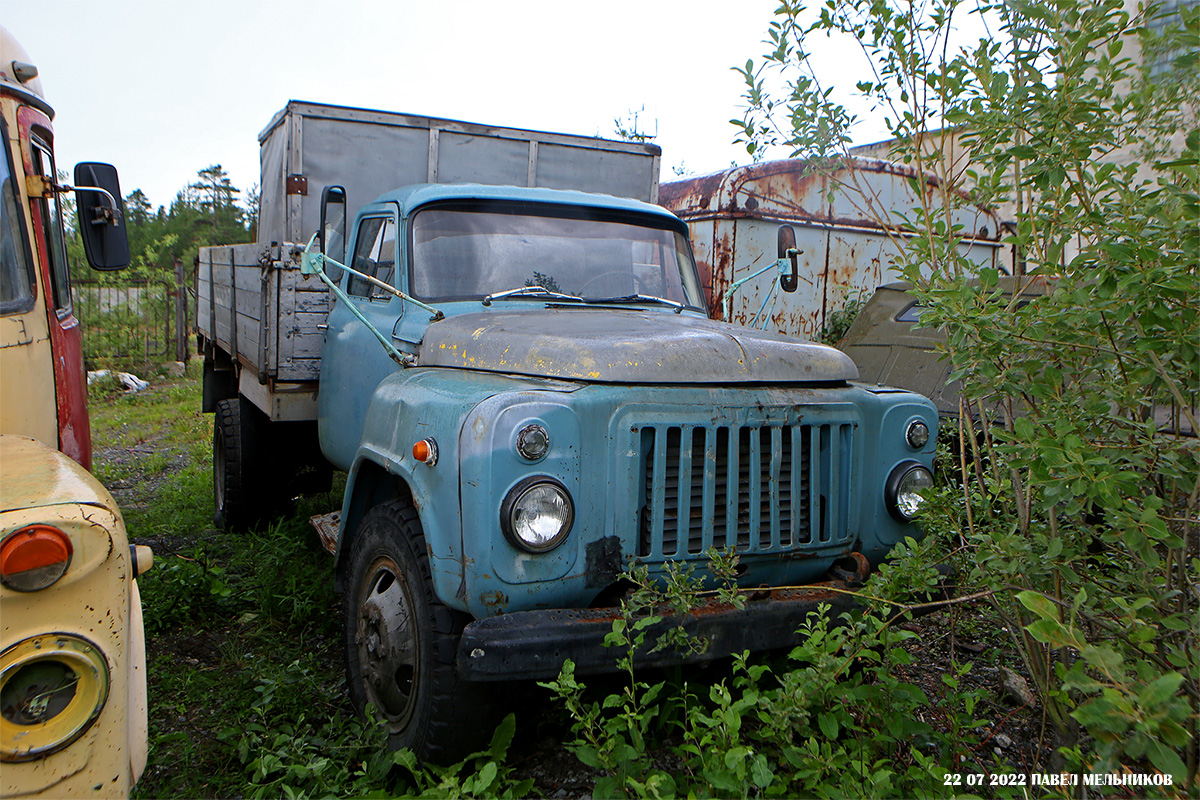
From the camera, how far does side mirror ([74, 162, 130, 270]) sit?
3.18 meters

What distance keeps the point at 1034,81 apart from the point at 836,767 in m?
1.98

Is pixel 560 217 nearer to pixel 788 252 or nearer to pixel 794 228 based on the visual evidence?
pixel 788 252

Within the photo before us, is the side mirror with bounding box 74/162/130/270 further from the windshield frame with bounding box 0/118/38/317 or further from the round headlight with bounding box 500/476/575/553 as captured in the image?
the round headlight with bounding box 500/476/575/553

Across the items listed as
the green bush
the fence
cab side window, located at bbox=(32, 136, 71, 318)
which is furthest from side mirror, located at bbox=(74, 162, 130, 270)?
the fence

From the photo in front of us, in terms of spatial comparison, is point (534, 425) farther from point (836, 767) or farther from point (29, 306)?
point (29, 306)

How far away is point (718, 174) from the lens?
7914mm

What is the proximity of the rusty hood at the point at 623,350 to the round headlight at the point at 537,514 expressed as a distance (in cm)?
42

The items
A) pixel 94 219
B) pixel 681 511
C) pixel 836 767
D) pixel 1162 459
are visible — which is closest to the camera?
pixel 1162 459

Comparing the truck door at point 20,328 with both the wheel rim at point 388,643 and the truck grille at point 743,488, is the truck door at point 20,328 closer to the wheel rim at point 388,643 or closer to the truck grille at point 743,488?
the wheel rim at point 388,643

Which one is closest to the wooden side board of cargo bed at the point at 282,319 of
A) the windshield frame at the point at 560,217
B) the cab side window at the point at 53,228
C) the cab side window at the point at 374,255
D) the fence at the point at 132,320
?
the cab side window at the point at 374,255

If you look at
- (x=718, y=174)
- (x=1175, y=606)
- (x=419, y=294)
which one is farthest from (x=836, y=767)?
(x=718, y=174)

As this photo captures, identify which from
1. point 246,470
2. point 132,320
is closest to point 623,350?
point 246,470

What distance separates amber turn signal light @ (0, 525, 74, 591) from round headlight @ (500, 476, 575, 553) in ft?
3.62

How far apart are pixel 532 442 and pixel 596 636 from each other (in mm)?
581
